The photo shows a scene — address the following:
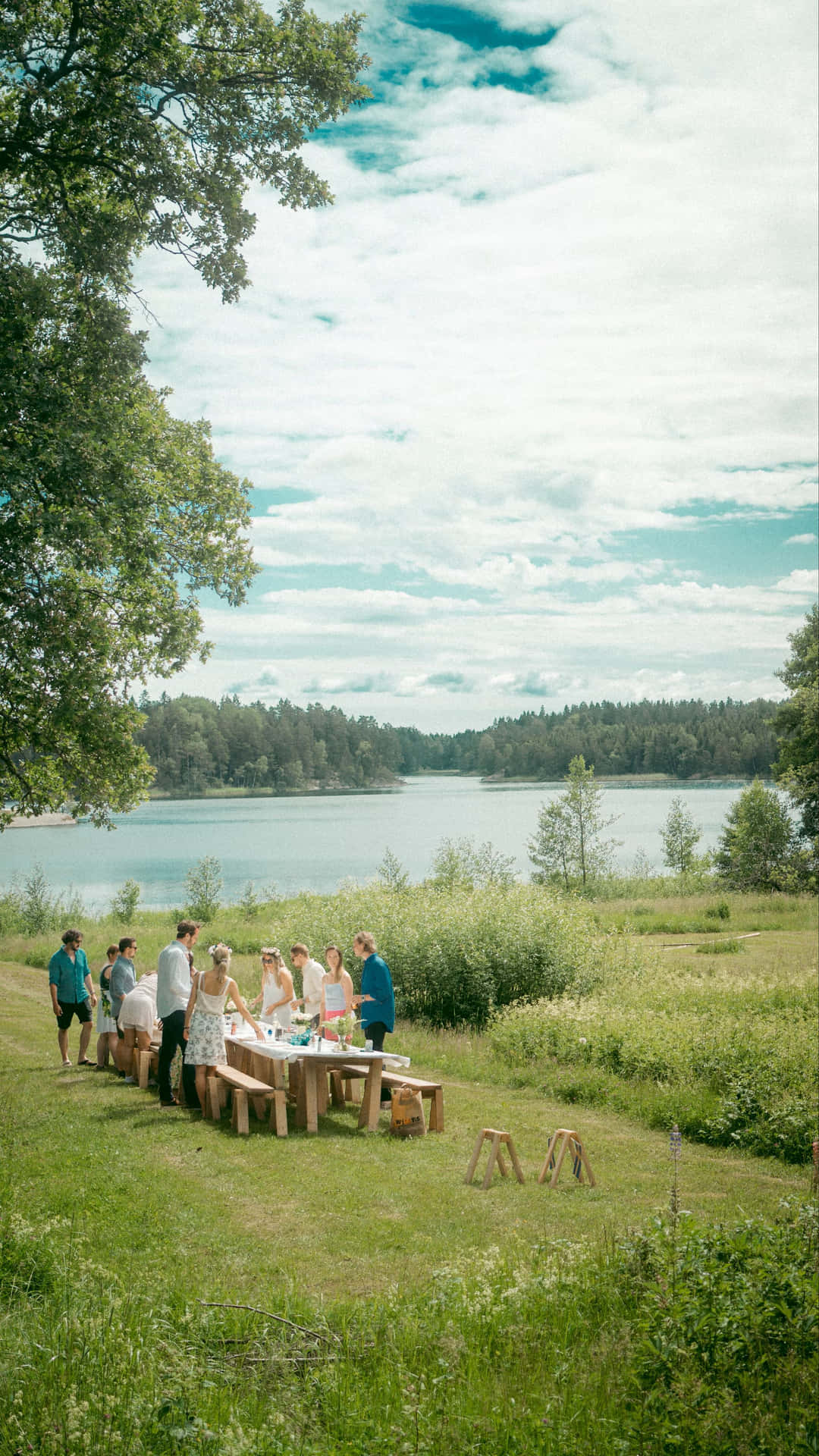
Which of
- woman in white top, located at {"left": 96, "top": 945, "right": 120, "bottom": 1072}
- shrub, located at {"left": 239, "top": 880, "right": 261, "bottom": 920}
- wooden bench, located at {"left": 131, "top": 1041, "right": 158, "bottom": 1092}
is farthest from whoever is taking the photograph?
shrub, located at {"left": 239, "top": 880, "right": 261, "bottom": 920}

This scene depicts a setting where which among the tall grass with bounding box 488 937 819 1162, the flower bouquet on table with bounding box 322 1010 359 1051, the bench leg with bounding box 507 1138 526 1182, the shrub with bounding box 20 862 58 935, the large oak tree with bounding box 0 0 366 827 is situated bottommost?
the shrub with bounding box 20 862 58 935

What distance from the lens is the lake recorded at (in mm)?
62906

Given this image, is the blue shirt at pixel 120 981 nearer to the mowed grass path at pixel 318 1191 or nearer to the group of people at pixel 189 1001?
the group of people at pixel 189 1001

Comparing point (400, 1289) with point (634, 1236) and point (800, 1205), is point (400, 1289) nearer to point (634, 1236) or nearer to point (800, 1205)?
point (634, 1236)

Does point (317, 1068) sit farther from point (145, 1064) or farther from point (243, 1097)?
point (145, 1064)

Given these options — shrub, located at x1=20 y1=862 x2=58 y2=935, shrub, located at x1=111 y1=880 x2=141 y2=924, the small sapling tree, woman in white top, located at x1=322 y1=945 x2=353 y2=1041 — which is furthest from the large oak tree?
the small sapling tree

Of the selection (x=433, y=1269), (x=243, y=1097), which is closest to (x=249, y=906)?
(x=243, y=1097)

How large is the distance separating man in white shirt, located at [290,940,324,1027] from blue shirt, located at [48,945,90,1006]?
10.8 ft

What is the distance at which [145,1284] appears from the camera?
625 cm

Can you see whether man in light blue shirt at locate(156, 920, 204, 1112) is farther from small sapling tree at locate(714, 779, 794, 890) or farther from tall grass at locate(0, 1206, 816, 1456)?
small sapling tree at locate(714, 779, 794, 890)

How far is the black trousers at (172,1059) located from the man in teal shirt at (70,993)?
283 centimetres

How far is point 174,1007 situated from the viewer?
12.3 meters

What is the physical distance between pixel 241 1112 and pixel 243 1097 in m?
0.14

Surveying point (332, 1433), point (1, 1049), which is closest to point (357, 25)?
point (332, 1433)
